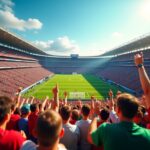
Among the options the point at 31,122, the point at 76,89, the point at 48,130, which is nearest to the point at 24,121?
the point at 31,122

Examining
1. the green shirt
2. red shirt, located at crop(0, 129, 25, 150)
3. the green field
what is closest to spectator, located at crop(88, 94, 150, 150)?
the green shirt

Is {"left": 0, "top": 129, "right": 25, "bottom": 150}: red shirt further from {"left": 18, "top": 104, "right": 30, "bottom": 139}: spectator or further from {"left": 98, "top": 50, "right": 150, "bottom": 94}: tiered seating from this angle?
{"left": 98, "top": 50, "right": 150, "bottom": 94}: tiered seating

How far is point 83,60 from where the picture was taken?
11656 centimetres

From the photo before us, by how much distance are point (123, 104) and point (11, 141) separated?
5.95 ft

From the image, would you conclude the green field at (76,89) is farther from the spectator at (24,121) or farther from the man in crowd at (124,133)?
the man in crowd at (124,133)

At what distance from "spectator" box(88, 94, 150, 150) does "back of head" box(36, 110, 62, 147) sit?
76 centimetres

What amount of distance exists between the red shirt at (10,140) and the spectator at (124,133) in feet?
3.74

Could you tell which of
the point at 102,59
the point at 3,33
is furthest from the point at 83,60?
the point at 3,33

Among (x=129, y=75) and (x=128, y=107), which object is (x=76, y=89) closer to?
(x=129, y=75)

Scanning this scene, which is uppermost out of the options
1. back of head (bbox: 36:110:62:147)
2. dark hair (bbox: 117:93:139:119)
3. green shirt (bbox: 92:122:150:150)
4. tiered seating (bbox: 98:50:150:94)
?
tiered seating (bbox: 98:50:150:94)

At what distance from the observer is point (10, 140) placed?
327 cm

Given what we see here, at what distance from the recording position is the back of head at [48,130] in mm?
2604

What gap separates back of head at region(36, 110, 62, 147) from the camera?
8.54ft

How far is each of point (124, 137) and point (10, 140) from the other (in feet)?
5.67
